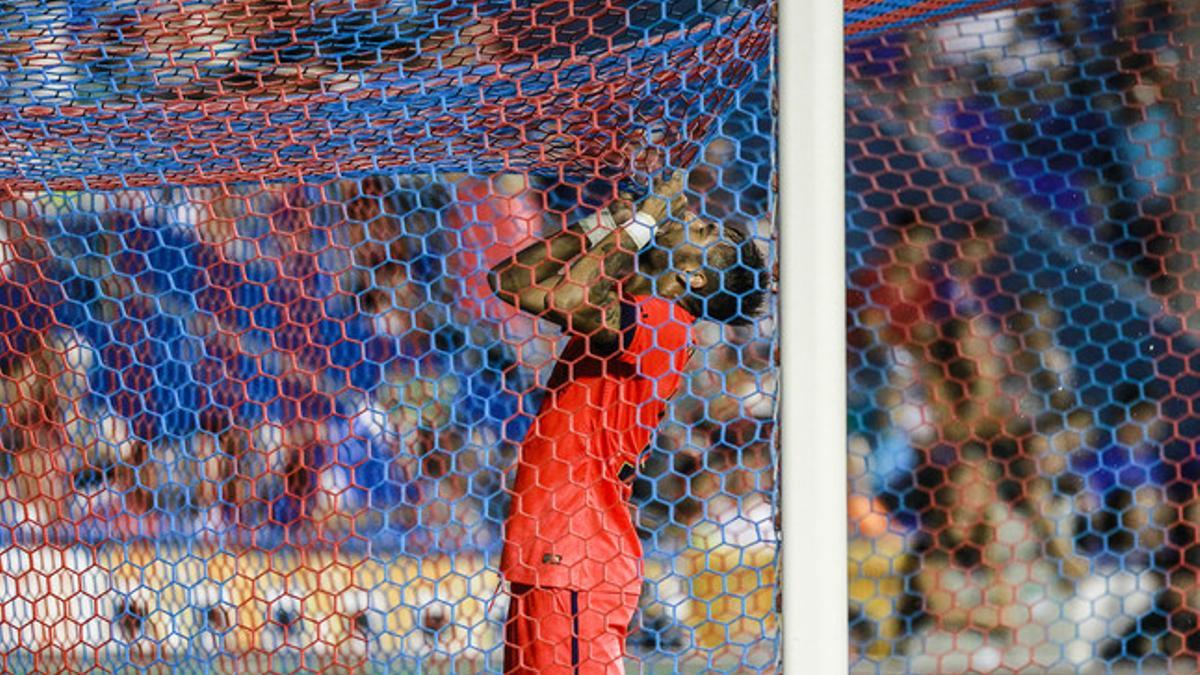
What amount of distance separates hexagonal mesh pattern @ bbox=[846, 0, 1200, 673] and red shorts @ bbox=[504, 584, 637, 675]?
4.40 feet

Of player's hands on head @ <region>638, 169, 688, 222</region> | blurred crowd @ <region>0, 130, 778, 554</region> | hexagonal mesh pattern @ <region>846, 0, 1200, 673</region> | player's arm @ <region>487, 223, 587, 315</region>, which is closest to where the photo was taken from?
player's hands on head @ <region>638, 169, 688, 222</region>

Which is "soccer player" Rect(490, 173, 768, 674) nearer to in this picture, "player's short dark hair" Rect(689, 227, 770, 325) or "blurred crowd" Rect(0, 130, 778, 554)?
"player's short dark hair" Rect(689, 227, 770, 325)

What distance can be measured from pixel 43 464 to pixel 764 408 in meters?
1.24

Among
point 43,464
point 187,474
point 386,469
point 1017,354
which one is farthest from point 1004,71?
point 43,464

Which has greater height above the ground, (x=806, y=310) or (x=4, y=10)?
(x=4, y=10)

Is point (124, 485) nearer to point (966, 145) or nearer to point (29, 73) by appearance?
point (29, 73)

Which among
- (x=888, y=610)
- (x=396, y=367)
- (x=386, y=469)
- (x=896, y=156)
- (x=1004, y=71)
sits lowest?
(x=888, y=610)

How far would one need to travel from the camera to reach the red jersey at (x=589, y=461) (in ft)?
4.37

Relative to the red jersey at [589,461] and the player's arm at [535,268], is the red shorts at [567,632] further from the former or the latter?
the player's arm at [535,268]

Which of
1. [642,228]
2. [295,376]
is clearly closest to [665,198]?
[642,228]

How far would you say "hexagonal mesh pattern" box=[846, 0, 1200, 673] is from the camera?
2.52 meters

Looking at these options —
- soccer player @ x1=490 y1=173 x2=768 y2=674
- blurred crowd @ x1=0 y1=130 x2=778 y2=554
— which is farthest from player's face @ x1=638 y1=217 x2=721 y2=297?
blurred crowd @ x1=0 y1=130 x2=778 y2=554

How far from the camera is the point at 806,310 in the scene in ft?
2.56

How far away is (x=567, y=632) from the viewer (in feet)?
4.34
